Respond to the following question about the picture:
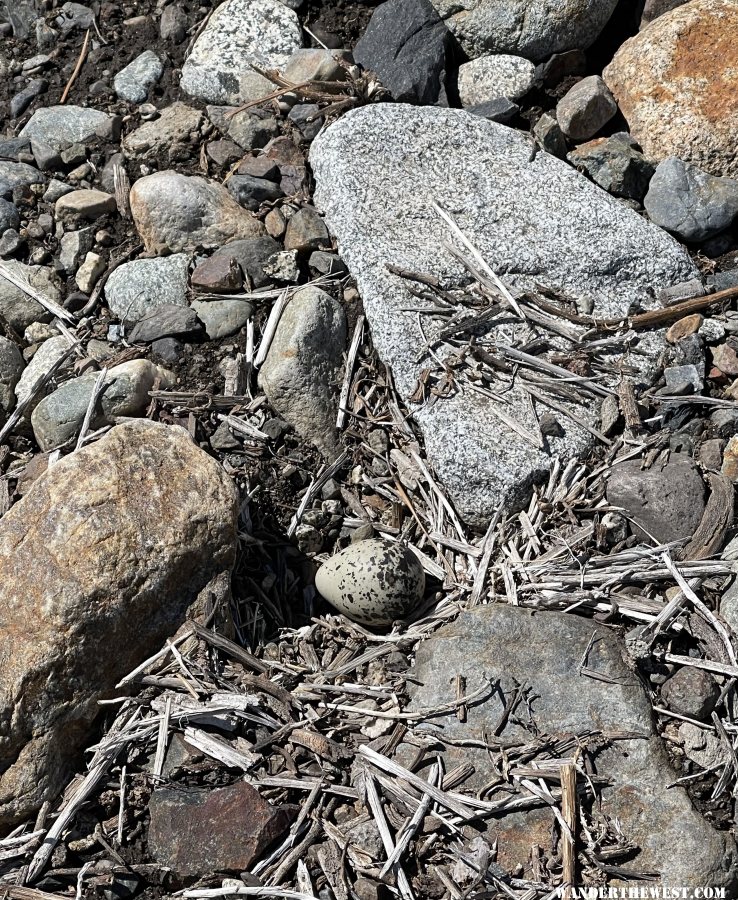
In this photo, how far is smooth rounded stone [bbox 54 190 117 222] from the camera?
420 cm

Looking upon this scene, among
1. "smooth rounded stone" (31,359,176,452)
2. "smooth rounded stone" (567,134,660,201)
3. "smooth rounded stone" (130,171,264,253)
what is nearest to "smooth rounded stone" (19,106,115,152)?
"smooth rounded stone" (130,171,264,253)

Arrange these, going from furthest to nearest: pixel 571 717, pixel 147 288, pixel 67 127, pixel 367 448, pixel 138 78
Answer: pixel 138 78 < pixel 67 127 < pixel 147 288 < pixel 367 448 < pixel 571 717

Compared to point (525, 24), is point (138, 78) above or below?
below

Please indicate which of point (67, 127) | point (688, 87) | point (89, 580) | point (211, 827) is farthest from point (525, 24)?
point (211, 827)

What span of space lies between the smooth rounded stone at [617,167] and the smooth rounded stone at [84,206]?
2.37 meters

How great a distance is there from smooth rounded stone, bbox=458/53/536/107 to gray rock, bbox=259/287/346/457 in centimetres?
153

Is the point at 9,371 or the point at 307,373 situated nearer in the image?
the point at 307,373

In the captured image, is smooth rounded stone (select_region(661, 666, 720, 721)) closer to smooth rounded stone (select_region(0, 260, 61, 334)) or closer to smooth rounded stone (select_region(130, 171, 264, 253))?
smooth rounded stone (select_region(130, 171, 264, 253))

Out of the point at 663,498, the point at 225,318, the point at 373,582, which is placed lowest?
the point at 373,582

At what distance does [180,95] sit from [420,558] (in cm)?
288

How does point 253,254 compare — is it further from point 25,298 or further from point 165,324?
point 25,298

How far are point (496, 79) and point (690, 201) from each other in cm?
121

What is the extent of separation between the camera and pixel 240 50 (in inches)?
177

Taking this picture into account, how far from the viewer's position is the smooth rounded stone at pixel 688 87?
4039 mm
